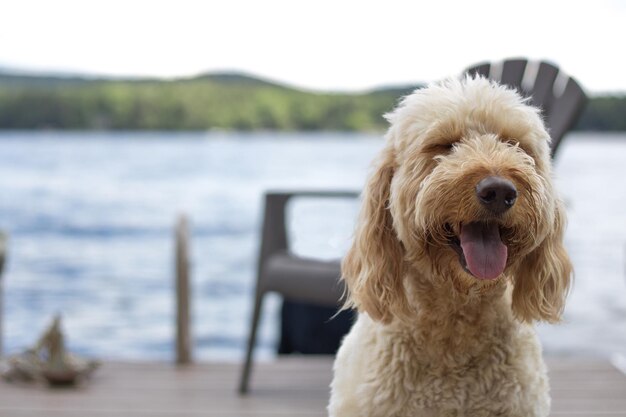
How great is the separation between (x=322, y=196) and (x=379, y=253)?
1.69 m

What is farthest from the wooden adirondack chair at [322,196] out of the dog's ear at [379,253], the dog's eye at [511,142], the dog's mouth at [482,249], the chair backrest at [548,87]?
the dog's mouth at [482,249]

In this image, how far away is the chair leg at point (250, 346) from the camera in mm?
3891

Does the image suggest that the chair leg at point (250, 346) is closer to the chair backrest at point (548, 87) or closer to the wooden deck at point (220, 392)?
the wooden deck at point (220, 392)

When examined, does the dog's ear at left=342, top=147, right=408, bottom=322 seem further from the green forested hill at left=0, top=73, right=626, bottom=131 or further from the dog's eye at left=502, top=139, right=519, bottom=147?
the green forested hill at left=0, top=73, right=626, bottom=131

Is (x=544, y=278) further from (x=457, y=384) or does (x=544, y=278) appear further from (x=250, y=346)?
(x=250, y=346)

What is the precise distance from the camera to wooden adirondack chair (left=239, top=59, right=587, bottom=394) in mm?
3136

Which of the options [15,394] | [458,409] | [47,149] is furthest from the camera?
[47,149]

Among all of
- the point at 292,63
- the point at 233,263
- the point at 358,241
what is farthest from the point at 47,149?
the point at 358,241

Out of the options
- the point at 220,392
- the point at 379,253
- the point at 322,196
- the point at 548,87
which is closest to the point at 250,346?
the point at 220,392

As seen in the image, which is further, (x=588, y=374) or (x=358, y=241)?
(x=588, y=374)

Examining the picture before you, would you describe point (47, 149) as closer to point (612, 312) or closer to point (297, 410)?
point (612, 312)

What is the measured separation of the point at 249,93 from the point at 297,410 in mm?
13795

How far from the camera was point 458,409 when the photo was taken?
2.03 metres

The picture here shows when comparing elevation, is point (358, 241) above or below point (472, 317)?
above
